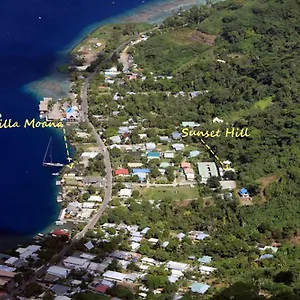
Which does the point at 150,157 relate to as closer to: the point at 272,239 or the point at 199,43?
the point at 272,239

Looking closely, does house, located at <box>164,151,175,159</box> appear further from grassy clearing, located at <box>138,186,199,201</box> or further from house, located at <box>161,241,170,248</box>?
house, located at <box>161,241,170,248</box>

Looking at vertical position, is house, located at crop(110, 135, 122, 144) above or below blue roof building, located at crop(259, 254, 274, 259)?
above

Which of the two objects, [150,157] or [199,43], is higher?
[199,43]

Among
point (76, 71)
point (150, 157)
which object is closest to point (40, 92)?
point (76, 71)

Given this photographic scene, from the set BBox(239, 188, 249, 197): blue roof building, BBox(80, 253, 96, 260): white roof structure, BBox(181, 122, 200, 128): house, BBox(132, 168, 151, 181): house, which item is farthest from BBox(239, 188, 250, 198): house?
BBox(80, 253, 96, 260): white roof structure

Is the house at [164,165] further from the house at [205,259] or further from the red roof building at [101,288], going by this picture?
the red roof building at [101,288]

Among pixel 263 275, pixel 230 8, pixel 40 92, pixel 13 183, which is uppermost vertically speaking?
pixel 230 8

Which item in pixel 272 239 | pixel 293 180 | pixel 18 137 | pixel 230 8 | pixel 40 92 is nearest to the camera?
pixel 272 239
